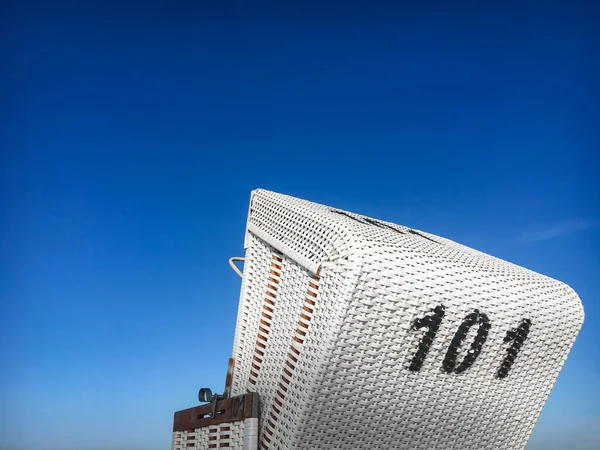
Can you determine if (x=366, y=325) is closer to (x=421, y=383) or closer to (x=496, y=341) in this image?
(x=421, y=383)

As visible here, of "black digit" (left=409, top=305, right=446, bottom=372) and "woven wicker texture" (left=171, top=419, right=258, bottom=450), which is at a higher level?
"black digit" (left=409, top=305, right=446, bottom=372)

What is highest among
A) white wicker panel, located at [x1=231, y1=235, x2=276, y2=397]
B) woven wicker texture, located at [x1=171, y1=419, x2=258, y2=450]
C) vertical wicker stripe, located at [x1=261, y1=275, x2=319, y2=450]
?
white wicker panel, located at [x1=231, y1=235, x2=276, y2=397]

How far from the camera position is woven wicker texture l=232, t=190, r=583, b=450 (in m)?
2.69

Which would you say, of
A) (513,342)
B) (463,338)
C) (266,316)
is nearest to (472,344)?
(463,338)

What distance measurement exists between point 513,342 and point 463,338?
370mm

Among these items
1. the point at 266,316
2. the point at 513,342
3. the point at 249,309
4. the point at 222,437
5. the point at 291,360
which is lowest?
the point at 222,437

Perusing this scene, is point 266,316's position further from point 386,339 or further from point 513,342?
point 513,342

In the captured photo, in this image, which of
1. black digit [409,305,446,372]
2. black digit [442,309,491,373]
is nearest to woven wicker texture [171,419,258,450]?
black digit [409,305,446,372]

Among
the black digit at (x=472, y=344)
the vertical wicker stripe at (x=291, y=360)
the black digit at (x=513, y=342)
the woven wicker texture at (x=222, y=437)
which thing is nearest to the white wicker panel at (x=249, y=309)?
the woven wicker texture at (x=222, y=437)

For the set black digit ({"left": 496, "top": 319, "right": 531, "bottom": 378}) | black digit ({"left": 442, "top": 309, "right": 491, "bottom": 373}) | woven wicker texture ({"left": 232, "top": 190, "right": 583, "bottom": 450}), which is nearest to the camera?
woven wicker texture ({"left": 232, "top": 190, "right": 583, "bottom": 450})

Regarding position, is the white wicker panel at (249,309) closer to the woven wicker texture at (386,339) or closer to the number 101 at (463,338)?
the woven wicker texture at (386,339)

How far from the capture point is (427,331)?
112 inches

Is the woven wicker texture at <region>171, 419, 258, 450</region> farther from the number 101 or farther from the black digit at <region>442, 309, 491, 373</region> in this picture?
the black digit at <region>442, 309, 491, 373</region>

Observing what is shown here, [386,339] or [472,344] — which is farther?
[472,344]
